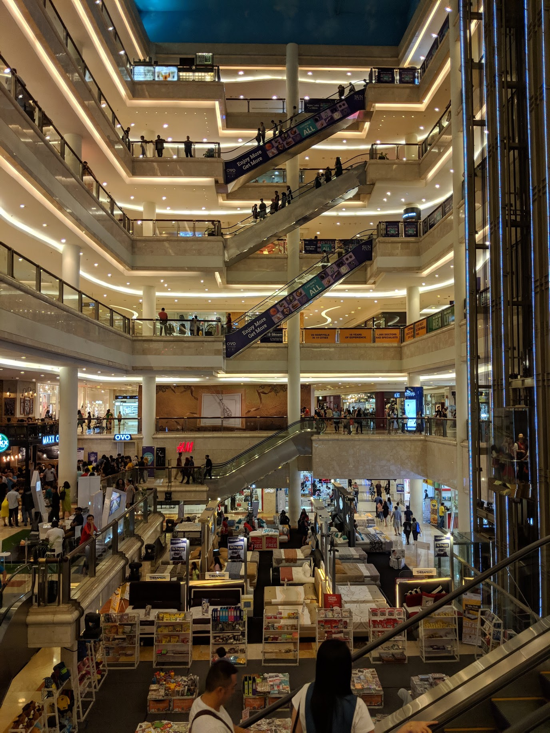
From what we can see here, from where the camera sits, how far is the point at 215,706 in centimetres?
332

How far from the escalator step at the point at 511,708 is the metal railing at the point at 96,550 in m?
8.43

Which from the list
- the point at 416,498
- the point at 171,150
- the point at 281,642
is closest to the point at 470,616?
the point at 281,642

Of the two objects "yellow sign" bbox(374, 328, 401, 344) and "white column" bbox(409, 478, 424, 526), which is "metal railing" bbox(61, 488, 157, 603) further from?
"yellow sign" bbox(374, 328, 401, 344)

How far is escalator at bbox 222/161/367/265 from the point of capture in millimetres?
23469

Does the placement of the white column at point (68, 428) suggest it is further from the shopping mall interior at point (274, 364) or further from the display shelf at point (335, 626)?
the display shelf at point (335, 626)

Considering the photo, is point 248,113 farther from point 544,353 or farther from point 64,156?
point 544,353

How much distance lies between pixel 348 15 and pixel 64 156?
21.2 meters

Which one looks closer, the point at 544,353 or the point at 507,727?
the point at 507,727

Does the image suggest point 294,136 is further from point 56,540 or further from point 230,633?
point 230,633

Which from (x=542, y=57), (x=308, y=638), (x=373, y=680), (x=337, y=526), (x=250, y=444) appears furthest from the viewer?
(x=250, y=444)

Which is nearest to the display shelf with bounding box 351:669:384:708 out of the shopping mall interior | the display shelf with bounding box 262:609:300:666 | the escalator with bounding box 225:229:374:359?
the shopping mall interior

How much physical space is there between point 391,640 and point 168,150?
22.0 metres

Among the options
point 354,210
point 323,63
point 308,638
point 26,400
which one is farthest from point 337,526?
point 323,63

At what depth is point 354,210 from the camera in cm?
2866
